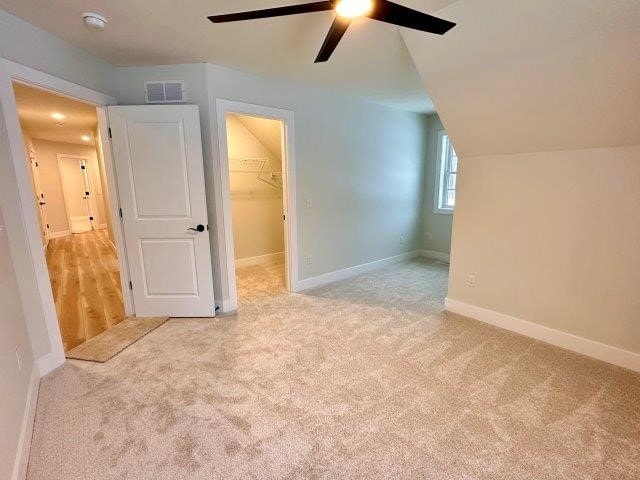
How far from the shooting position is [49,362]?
2209 mm

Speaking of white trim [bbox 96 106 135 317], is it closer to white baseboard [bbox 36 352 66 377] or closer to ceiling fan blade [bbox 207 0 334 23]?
white baseboard [bbox 36 352 66 377]

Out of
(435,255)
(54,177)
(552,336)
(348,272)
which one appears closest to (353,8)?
(552,336)

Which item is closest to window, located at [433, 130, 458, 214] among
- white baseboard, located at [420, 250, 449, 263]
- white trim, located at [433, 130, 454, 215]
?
white trim, located at [433, 130, 454, 215]

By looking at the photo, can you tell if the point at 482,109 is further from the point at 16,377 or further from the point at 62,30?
the point at 16,377

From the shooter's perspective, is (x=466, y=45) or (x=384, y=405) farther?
(x=466, y=45)

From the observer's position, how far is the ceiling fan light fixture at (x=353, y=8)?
1.30 m

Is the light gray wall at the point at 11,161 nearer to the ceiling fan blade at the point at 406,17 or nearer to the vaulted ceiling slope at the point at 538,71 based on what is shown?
the ceiling fan blade at the point at 406,17

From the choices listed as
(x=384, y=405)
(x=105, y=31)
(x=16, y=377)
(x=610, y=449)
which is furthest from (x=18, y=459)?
(x=610, y=449)

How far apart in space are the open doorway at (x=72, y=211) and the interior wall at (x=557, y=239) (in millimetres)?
3643

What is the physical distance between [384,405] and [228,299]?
1.98 meters

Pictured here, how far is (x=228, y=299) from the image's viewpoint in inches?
126

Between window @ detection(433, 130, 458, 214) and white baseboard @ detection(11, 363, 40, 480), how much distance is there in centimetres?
521

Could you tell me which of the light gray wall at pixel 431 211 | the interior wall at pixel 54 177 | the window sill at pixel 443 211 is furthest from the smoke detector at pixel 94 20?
the interior wall at pixel 54 177

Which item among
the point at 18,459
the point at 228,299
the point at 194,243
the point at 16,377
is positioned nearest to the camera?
the point at 18,459
